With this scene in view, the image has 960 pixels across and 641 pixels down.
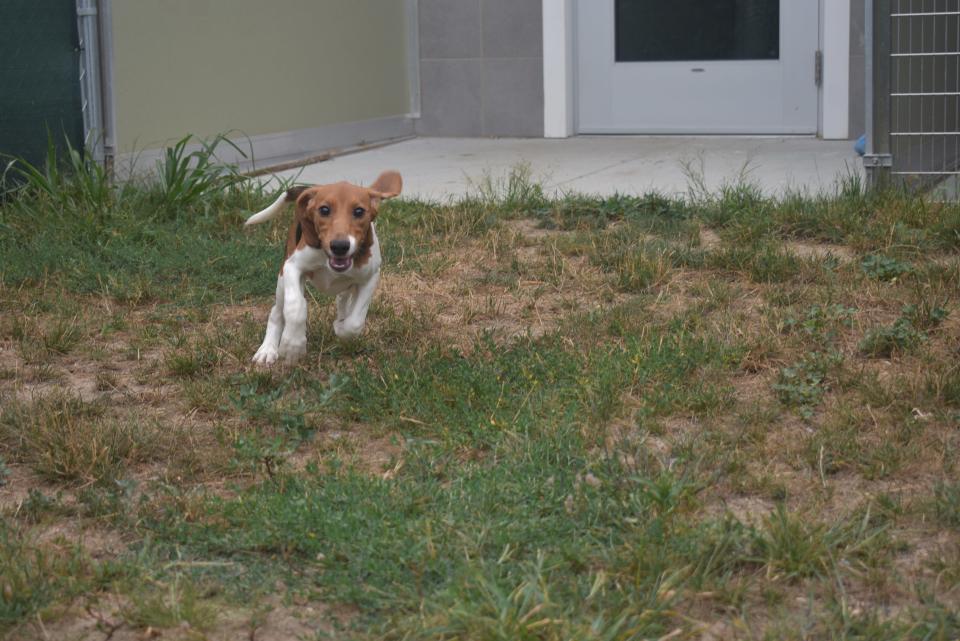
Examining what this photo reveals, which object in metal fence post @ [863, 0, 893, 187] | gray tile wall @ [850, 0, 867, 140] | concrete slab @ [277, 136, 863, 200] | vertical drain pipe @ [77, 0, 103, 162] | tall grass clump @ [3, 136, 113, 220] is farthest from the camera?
gray tile wall @ [850, 0, 867, 140]

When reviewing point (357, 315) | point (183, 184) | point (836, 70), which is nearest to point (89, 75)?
point (183, 184)

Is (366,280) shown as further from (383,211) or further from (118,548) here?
(383,211)

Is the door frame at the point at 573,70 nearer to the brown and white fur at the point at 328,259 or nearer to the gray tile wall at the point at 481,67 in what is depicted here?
the gray tile wall at the point at 481,67

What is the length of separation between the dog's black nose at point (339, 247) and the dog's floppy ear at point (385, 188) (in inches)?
12.2

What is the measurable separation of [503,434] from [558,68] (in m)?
7.16

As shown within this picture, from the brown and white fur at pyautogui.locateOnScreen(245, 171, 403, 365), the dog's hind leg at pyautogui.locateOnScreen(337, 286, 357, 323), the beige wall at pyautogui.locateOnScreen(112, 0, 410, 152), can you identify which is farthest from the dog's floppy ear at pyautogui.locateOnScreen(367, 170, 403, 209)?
the beige wall at pyautogui.locateOnScreen(112, 0, 410, 152)

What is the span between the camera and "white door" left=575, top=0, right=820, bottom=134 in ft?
31.6

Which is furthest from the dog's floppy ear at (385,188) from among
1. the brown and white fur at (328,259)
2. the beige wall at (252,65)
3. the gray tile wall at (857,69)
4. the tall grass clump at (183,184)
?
the gray tile wall at (857,69)

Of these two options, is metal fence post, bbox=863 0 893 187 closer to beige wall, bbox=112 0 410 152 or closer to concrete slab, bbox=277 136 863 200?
concrete slab, bbox=277 136 863 200

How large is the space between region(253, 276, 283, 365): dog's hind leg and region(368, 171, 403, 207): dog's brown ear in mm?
434

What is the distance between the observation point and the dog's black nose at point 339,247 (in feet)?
13.2

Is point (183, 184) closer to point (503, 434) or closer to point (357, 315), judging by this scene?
point (357, 315)

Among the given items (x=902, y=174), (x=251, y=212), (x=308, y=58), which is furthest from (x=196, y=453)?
(x=308, y=58)

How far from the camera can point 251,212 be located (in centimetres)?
644
